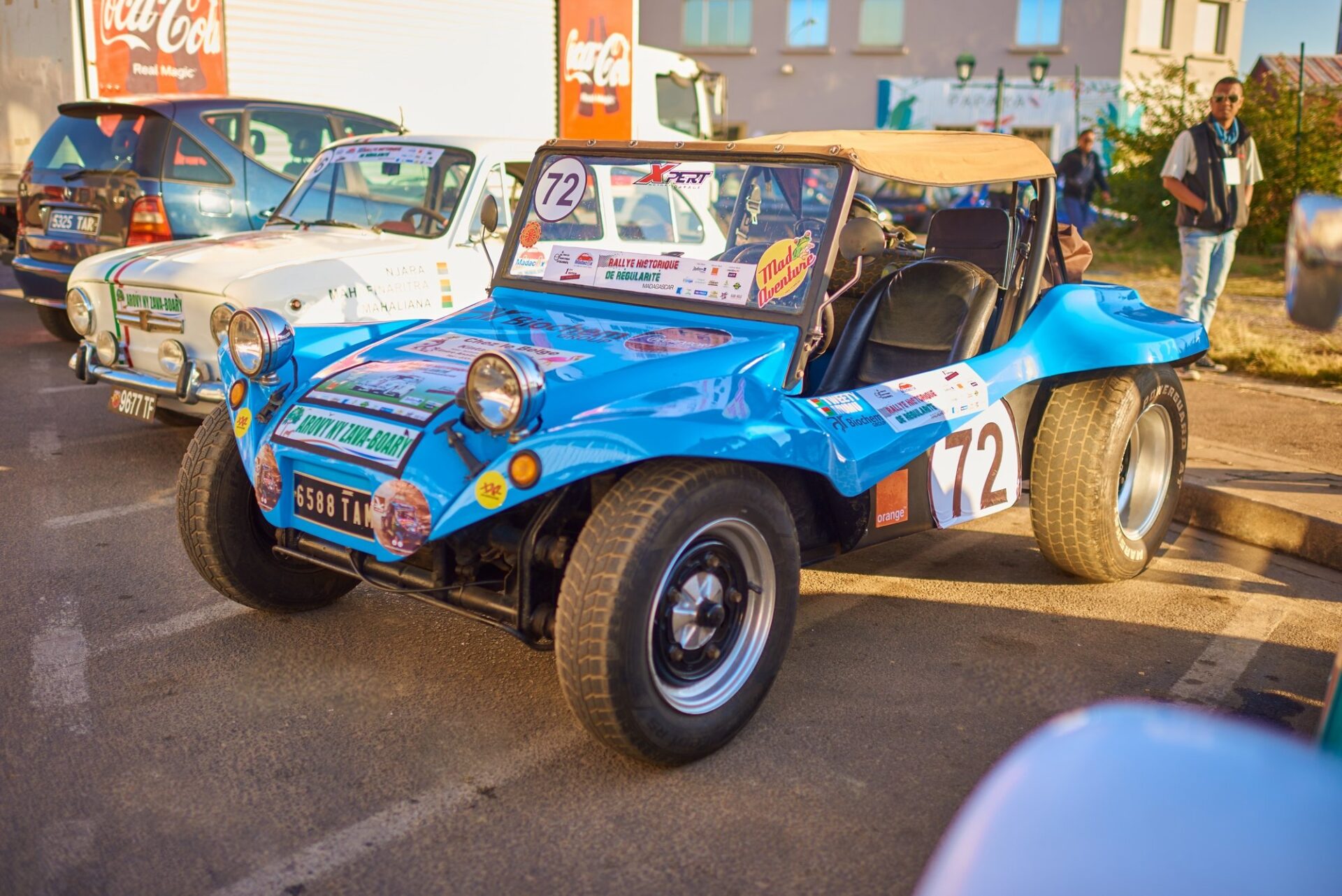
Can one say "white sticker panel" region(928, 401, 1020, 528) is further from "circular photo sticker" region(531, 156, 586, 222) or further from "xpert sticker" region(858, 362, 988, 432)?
"circular photo sticker" region(531, 156, 586, 222)

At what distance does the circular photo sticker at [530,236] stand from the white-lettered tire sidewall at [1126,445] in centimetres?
227

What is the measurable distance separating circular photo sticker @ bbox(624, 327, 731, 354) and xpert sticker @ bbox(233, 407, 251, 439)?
3.89ft

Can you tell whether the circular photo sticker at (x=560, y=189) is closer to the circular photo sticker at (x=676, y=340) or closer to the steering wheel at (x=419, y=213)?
the circular photo sticker at (x=676, y=340)

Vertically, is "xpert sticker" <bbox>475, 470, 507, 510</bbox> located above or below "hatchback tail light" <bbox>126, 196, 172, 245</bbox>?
below

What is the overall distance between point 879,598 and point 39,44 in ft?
31.2

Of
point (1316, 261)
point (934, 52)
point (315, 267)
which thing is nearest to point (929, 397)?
point (1316, 261)

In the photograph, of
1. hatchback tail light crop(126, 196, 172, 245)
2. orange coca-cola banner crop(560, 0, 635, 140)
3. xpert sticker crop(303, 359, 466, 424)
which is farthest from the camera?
orange coca-cola banner crop(560, 0, 635, 140)

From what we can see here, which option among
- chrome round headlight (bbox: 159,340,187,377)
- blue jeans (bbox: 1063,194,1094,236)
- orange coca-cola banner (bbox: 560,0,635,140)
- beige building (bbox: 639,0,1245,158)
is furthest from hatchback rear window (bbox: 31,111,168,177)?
beige building (bbox: 639,0,1245,158)

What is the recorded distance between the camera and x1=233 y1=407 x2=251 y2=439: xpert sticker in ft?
12.0

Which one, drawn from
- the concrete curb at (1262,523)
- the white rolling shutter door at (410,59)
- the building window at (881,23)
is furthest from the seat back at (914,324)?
the building window at (881,23)

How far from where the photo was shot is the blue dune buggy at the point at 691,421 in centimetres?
306

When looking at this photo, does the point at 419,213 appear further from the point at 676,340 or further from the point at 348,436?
the point at 348,436

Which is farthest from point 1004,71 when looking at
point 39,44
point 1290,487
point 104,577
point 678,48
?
point 104,577

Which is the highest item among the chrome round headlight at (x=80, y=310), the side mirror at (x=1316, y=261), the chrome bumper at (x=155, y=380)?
the side mirror at (x=1316, y=261)
